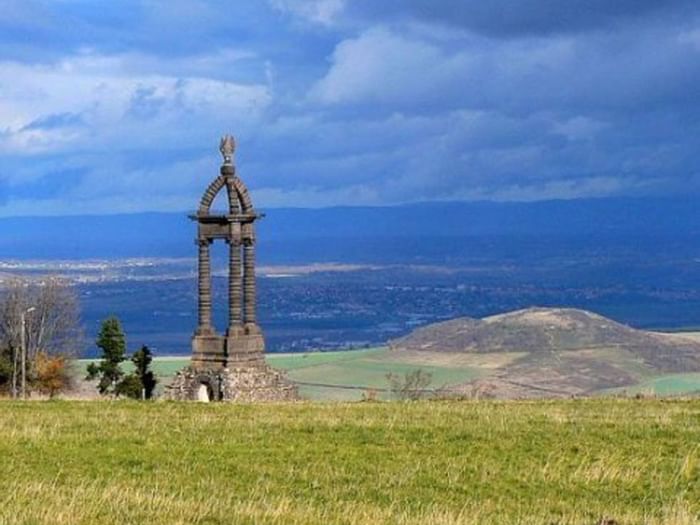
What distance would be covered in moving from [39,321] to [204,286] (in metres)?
36.4

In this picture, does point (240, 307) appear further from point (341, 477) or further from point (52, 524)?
point (52, 524)

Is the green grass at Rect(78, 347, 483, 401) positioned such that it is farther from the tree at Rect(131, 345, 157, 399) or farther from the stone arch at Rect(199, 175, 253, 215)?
the stone arch at Rect(199, 175, 253, 215)

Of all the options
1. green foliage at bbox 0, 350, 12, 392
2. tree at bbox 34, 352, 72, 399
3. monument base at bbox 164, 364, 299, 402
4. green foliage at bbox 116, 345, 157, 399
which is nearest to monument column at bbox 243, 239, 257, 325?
monument base at bbox 164, 364, 299, 402

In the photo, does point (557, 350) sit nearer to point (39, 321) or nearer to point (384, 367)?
point (384, 367)

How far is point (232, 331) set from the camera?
40.9 metres

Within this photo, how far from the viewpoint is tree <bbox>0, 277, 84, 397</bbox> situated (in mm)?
70812

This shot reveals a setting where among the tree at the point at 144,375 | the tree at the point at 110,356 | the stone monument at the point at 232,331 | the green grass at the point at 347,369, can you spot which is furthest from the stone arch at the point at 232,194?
the green grass at the point at 347,369

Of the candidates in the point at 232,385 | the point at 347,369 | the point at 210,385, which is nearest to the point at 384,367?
the point at 347,369

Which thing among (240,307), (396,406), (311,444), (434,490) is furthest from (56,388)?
(434,490)

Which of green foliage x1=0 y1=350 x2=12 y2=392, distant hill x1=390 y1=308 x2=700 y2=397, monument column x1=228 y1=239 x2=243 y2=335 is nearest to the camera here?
monument column x1=228 y1=239 x2=243 y2=335

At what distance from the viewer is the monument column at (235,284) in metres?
41.9

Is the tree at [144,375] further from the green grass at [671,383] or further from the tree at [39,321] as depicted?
the green grass at [671,383]

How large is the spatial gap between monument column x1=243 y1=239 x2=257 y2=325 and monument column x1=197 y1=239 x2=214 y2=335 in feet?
4.13

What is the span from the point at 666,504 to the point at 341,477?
4516 millimetres
